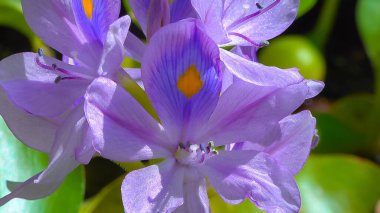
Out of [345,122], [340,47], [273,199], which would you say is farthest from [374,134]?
[273,199]

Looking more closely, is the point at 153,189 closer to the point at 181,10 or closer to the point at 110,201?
the point at 181,10

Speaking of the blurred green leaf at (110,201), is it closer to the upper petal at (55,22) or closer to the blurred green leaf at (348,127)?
the upper petal at (55,22)

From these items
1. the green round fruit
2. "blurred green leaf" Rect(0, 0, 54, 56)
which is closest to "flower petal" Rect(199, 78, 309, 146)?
"blurred green leaf" Rect(0, 0, 54, 56)

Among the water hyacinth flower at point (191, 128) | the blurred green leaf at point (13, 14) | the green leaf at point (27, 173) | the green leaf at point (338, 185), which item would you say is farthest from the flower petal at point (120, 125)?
the blurred green leaf at point (13, 14)

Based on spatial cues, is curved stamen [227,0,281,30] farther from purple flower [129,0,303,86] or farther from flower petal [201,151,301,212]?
flower petal [201,151,301,212]

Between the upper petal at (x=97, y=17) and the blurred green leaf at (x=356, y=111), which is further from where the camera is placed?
the blurred green leaf at (x=356, y=111)

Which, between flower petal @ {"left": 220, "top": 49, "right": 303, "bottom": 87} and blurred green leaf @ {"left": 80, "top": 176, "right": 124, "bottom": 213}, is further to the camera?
blurred green leaf @ {"left": 80, "top": 176, "right": 124, "bottom": 213}
